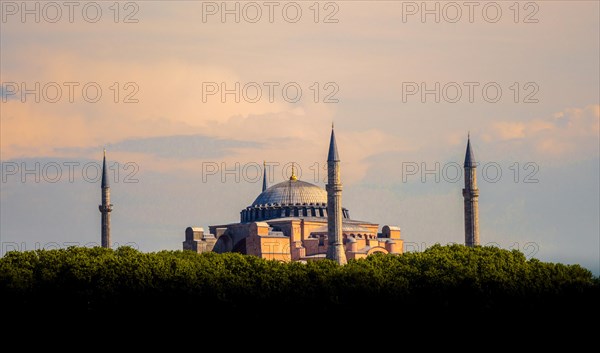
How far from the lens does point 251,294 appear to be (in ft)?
200

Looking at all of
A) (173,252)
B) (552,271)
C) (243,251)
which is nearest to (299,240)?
(243,251)

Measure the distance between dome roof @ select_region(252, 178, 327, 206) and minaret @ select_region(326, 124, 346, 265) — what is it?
19.3 meters

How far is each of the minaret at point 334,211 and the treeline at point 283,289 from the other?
3220 cm

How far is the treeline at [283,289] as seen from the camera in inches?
2375

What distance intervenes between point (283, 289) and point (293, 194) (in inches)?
2170

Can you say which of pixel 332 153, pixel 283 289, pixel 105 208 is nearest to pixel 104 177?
pixel 105 208

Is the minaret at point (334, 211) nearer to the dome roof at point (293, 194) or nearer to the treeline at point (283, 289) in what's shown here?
the dome roof at point (293, 194)

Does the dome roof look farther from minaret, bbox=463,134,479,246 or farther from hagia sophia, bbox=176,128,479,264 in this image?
minaret, bbox=463,134,479,246

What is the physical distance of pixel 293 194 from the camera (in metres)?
116

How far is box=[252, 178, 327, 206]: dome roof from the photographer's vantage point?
381 feet

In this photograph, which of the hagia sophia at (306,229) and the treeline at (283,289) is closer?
the treeline at (283,289)

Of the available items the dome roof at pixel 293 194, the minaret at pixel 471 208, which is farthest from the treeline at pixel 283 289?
the dome roof at pixel 293 194

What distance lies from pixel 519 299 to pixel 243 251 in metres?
49.3

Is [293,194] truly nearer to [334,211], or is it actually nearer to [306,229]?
[306,229]
